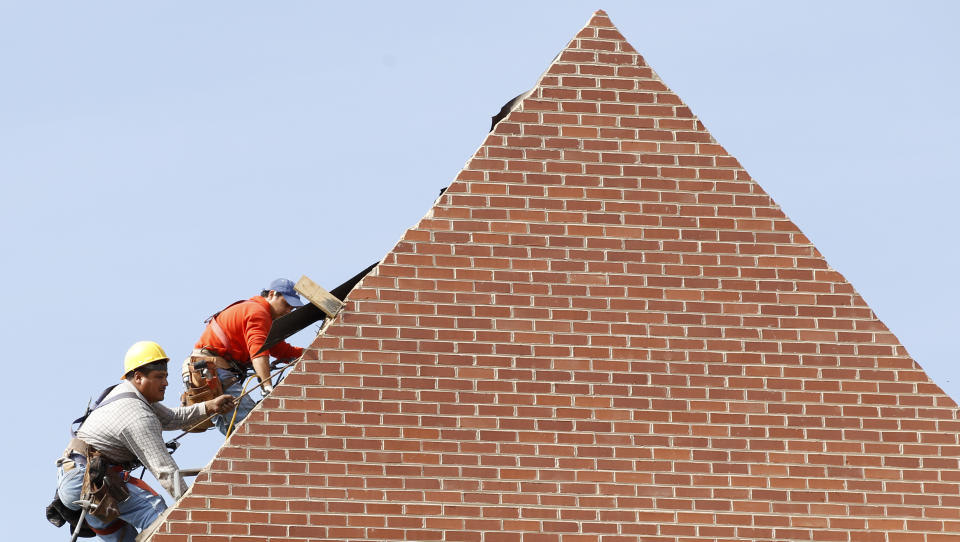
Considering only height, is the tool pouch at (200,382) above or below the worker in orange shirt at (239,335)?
below

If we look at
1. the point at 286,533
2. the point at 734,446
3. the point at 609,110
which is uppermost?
the point at 609,110

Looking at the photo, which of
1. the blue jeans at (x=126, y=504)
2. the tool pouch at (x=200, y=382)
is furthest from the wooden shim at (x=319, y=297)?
the tool pouch at (x=200, y=382)

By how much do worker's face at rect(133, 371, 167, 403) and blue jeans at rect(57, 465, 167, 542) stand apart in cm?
63

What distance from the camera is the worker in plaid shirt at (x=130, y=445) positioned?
1025 centimetres

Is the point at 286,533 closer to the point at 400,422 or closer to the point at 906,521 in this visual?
the point at 400,422

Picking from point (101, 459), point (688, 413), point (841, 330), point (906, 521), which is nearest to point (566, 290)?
point (688, 413)

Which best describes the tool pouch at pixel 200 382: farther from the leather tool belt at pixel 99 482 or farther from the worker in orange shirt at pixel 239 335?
the leather tool belt at pixel 99 482

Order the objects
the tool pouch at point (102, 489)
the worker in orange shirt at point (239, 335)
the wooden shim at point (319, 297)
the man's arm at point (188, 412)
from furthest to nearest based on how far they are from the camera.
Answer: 1. the worker in orange shirt at point (239, 335)
2. the man's arm at point (188, 412)
3. the tool pouch at point (102, 489)
4. the wooden shim at point (319, 297)

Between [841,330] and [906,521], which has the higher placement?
[841,330]

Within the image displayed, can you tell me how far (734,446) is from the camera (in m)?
9.73

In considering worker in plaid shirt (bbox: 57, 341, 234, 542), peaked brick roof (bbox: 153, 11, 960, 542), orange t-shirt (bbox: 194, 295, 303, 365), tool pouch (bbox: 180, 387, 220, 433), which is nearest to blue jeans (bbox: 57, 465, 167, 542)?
worker in plaid shirt (bbox: 57, 341, 234, 542)

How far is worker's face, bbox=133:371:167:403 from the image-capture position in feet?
35.1

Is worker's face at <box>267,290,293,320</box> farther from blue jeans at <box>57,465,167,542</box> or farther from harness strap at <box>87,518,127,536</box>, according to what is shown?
harness strap at <box>87,518,127,536</box>

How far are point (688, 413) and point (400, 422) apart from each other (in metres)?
1.81
